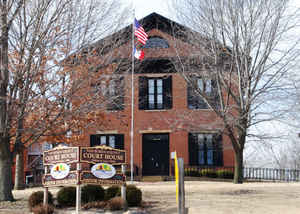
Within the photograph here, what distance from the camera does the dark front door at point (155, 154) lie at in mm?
26562

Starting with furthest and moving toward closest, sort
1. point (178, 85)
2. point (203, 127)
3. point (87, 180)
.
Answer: point (178, 85) < point (203, 127) < point (87, 180)

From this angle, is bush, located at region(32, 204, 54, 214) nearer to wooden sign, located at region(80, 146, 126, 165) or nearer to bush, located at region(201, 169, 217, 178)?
wooden sign, located at region(80, 146, 126, 165)

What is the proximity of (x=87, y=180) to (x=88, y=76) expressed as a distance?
148 inches

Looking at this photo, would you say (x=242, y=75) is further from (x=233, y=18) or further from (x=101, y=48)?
(x=101, y=48)

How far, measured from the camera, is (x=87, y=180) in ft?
37.2

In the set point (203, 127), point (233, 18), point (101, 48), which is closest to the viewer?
point (101, 48)

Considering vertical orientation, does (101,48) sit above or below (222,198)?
above

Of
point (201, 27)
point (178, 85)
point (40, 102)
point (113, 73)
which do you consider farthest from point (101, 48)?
point (178, 85)

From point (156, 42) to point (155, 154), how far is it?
722 cm

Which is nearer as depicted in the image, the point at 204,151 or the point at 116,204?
the point at 116,204

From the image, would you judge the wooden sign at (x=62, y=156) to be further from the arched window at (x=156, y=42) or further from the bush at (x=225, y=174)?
the arched window at (x=156, y=42)

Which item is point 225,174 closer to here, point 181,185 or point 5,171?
point 5,171

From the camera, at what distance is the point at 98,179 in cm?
1155

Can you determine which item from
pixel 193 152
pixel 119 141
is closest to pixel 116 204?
pixel 193 152
